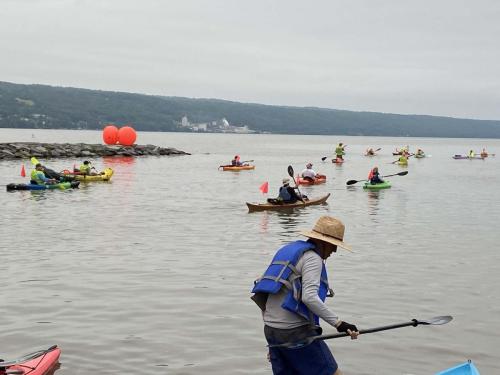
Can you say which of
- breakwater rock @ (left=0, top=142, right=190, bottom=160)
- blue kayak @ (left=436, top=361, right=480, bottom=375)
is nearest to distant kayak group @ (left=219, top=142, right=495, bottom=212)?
breakwater rock @ (left=0, top=142, right=190, bottom=160)

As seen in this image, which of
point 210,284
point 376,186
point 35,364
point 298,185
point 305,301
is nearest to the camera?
point 305,301

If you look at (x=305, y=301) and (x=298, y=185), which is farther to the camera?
(x=298, y=185)

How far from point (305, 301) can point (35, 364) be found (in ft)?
14.6

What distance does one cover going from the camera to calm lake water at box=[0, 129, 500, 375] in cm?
1054

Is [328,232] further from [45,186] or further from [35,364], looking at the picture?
[45,186]

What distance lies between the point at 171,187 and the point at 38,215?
1523 centimetres

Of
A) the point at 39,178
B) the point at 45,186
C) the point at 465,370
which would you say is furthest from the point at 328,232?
the point at 39,178

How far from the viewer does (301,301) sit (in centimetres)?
664

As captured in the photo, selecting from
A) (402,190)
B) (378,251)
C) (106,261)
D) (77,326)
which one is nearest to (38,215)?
(106,261)

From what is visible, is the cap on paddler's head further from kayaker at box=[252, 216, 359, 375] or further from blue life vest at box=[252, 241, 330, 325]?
blue life vest at box=[252, 241, 330, 325]

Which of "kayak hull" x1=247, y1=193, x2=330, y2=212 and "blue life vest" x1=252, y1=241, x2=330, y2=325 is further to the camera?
"kayak hull" x1=247, y1=193, x2=330, y2=212

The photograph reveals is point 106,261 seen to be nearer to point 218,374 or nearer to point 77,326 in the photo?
point 77,326

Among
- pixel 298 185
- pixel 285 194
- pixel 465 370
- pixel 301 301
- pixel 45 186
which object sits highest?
pixel 301 301

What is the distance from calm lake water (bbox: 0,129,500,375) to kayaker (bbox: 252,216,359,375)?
3275 mm
